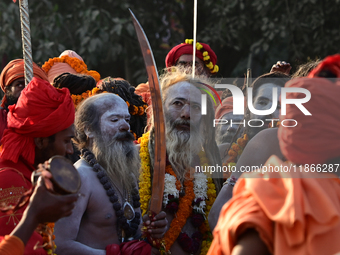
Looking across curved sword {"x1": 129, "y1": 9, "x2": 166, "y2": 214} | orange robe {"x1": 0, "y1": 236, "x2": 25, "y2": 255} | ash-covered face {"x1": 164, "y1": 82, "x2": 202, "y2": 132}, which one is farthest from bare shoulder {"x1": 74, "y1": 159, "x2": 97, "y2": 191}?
orange robe {"x1": 0, "y1": 236, "x2": 25, "y2": 255}

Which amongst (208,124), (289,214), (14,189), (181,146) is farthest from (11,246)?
(208,124)

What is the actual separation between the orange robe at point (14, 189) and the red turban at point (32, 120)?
0.05 m

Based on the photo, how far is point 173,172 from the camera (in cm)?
343

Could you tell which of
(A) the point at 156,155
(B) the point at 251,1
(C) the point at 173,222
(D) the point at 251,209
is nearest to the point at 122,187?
(C) the point at 173,222

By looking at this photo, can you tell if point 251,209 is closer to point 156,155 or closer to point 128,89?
point 156,155

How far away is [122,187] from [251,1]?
21.5ft

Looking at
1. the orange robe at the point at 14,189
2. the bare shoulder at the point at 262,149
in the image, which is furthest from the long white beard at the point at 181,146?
the orange robe at the point at 14,189

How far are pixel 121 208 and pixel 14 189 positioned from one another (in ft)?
2.79

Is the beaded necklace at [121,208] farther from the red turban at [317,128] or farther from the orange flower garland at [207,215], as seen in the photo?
the red turban at [317,128]

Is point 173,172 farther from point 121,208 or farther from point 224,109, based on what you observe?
point 224,109

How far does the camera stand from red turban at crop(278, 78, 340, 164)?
5.85ft

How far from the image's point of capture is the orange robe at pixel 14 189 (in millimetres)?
2383

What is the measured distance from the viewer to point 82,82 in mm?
4305

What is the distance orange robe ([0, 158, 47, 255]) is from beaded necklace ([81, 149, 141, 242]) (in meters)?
0.61
